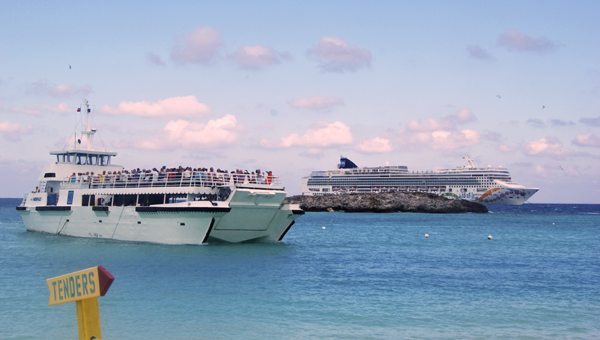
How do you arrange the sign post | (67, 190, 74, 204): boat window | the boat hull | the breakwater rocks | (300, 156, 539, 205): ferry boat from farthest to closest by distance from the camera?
1. (300, 156, 539, 205): ferry boat
2. the breakwater rocks
3. (67, 190, 74, 204): boat window
4. the boat hull
5. the sign post

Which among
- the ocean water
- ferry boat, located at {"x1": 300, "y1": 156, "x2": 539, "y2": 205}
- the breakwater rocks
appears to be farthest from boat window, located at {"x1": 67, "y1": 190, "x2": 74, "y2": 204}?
ferry boat, located at {"x1": 300, "y1": 156, "x2": 539, "y2": 205}

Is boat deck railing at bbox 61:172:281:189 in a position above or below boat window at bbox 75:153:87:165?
below

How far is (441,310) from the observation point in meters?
14.8

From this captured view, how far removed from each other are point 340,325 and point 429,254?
17.0 m

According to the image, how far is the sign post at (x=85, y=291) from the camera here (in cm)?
518

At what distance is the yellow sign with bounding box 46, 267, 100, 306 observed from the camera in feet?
17.2

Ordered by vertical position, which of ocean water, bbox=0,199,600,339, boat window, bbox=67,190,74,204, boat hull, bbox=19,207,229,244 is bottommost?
ocean water, bbox=0,199,600,339

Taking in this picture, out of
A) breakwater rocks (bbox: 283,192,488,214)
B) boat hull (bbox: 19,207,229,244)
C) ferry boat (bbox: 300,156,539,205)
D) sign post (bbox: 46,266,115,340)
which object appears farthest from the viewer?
ferry boat (bbox: 300,156,539,205)

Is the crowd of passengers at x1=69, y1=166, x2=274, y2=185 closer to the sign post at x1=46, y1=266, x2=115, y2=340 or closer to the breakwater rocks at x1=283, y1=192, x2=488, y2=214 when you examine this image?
the sign post at x1=46, y1=266, x2=115, y2=340

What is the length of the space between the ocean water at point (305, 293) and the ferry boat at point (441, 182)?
104644 millimetres

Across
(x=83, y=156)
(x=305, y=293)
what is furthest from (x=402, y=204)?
(x=305, y=293)

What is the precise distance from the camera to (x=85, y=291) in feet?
17.6

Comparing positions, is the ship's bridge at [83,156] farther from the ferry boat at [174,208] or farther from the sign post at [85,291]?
the sign post at [85,291]

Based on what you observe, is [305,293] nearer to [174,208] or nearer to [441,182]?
[174,208]
